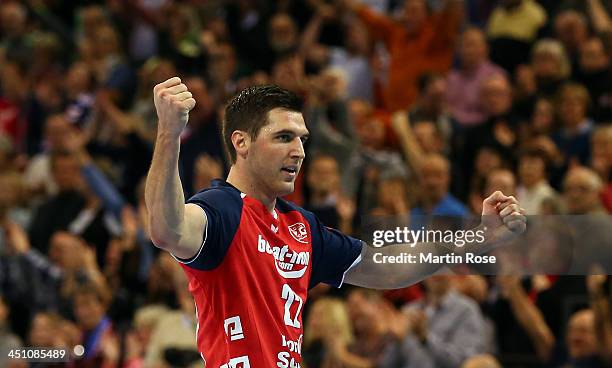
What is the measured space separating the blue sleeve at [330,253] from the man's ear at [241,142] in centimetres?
54

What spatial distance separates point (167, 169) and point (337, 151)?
286 inches

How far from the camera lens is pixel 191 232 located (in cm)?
495

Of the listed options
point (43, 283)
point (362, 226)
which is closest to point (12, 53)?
point (43, 283)

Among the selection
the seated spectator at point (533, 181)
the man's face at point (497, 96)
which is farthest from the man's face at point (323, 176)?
the seated spectator at point (533, 181)

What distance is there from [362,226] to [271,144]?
1.19 metres

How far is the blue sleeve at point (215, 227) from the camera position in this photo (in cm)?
509

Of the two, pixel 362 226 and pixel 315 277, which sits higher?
pixel 362 226

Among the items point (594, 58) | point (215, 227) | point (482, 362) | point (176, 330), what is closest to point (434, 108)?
point (594, 58)

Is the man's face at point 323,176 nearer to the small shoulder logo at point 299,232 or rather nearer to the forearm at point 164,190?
the small shoulder logo at point 299,232

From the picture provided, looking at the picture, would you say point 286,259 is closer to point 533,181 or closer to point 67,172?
point 533,181

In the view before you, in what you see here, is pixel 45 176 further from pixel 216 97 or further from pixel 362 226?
pixel 362 226

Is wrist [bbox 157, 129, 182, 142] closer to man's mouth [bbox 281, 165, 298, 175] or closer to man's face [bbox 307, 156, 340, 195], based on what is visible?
man's mouth [bbox 281, 165, 298, 175]

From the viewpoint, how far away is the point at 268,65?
13.8m

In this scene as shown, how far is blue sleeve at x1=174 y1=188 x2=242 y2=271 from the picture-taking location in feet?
16.7
